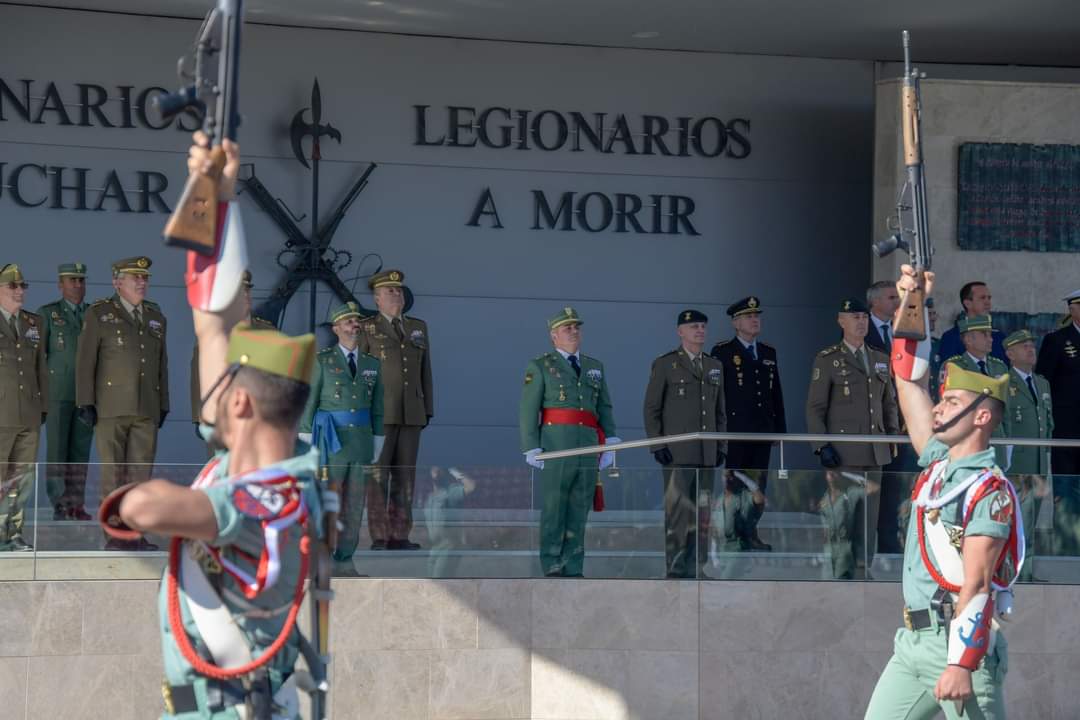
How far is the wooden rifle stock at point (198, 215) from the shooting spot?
3922mm

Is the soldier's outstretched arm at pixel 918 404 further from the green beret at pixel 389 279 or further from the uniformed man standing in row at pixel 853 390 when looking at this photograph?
the green beret at pixel 389 279

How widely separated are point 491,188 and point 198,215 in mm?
9292

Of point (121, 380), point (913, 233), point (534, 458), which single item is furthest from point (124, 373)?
point (913, 233)

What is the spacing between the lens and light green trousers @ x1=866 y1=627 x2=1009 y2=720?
17.0 feet

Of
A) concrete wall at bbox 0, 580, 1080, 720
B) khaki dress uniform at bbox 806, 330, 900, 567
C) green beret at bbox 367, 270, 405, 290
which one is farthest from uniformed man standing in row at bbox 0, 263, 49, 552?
khaki dress uniform at bbox 806, 330, 900, 567

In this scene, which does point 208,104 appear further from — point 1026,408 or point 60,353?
point 1026,408

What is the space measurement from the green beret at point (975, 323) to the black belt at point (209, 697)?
735cm

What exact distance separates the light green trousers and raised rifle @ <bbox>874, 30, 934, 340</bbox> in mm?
1034

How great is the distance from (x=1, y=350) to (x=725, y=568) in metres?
4.34

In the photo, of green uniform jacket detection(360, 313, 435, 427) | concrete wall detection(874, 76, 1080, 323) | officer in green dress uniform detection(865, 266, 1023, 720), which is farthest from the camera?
concrete wall detection(874, 76, 1080, 323)

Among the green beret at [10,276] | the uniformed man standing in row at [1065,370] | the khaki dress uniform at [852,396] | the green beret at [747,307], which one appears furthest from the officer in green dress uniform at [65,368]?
the uniformed man standing in row at [1065,370]

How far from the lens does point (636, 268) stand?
13.5m

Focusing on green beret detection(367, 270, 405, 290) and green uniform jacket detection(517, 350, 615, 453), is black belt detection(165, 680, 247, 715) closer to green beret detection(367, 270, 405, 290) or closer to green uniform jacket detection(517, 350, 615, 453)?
green uniform jacket detection(517, 350, 615, 453)

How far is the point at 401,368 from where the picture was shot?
1052 cm
